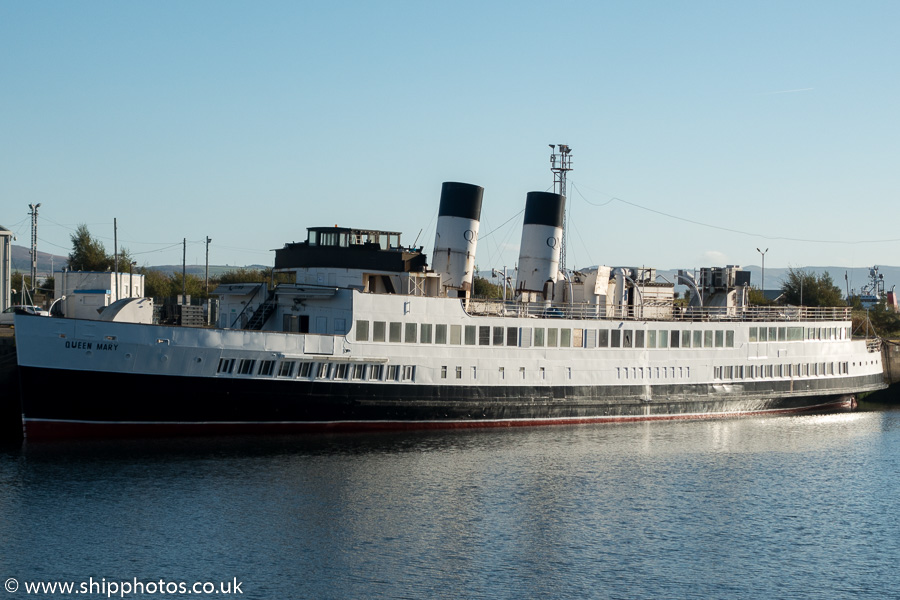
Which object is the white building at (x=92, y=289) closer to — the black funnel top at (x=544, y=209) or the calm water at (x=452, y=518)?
the calm water at (x=452, y=518)

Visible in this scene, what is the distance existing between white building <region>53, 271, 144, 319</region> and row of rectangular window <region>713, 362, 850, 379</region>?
32.6m

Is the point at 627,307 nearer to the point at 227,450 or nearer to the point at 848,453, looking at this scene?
the point at 848,453

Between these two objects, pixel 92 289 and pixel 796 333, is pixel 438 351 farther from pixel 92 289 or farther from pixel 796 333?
pixel 92 289

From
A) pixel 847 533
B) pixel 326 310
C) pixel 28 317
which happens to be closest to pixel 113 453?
pixel 28 317

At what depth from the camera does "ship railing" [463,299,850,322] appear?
42438 mm

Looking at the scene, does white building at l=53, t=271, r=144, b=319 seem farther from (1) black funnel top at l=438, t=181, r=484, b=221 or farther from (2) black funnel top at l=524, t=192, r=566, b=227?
(2) black funnel top at l=524, t=192, r=566, b=227

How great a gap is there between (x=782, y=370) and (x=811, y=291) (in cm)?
4066

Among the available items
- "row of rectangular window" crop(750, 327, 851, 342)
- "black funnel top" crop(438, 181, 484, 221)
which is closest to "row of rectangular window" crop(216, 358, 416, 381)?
"black funnel top" crop(438, 181, 484, 221)

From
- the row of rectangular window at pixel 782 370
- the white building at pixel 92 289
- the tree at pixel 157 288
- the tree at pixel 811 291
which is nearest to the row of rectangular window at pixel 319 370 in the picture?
the white building at pixel 92 289

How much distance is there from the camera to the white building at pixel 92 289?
49875mm

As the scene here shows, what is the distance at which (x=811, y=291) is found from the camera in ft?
287

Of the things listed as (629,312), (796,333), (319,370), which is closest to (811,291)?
(796,333)

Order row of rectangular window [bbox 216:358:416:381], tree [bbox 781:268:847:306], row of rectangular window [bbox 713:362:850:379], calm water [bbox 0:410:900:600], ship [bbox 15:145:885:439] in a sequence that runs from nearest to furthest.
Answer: calm water [bbox 0:410:900:600] → ship [bbox 15:145:885:439] → row of rectangular window [bbox 216:358:416:381] → row of rectangular window [bbox 713:362:850:379] → tree [bbox 781:268:847:306]

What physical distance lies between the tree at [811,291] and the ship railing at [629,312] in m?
32.4
